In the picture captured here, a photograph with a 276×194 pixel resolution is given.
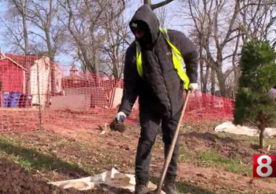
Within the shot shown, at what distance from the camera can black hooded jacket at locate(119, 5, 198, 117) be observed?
13.0 feet

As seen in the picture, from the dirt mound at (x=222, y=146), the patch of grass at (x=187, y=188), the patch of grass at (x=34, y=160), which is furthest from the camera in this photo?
the dirt mound at (x=222, y=146)

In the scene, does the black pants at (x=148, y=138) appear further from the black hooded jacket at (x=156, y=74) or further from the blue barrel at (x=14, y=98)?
the blue barrel at (x=14, y=98)

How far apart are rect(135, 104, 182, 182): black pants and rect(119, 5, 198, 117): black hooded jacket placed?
0.08m

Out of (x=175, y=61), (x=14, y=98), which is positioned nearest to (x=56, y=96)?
(x=14, y=98)

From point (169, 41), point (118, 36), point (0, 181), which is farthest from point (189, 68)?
point (118, 36)

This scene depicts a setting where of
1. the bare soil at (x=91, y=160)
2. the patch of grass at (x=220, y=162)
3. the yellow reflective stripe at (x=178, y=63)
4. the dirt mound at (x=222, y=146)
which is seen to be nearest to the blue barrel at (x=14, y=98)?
the bare soil at (x=91, y=160)

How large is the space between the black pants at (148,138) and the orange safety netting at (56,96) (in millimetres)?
5273

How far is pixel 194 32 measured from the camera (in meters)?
33.8

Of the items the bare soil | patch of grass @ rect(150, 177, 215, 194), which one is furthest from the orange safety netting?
patch of grass @ rect(150, 177, 215, 194)

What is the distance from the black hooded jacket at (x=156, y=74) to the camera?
3959mm

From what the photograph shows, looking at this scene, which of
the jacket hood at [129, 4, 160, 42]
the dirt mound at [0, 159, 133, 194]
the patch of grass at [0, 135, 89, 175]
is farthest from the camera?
the patch of grass at [0, 135, 89, 175]

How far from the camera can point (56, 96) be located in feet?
49.5

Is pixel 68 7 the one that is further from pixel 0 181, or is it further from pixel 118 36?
pixel 0 181

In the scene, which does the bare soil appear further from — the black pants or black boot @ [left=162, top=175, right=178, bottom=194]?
black boot @ [left=162, top=175, right=178, bottom=194]
